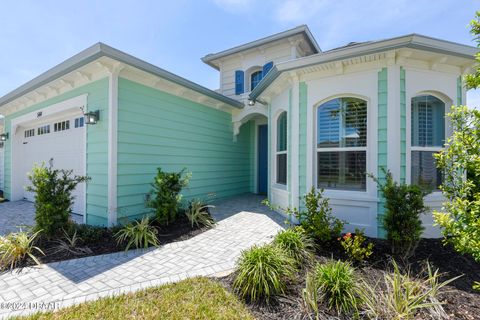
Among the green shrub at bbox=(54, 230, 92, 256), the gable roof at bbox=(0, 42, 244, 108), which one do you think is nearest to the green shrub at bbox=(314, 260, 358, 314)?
the green shrub at bbox=(54, 230, 92, 256)

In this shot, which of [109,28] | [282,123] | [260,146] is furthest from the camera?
[260,146]

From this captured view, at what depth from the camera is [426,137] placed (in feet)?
14.0

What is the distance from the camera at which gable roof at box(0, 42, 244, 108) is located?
12.9 ft

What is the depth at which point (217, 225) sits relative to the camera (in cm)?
496

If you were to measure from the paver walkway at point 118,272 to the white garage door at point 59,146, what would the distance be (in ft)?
8.68

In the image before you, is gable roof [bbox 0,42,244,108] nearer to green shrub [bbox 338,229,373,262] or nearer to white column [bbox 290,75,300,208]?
white column [bbox 290,75,300,208]

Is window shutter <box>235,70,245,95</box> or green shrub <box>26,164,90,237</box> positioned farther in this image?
window shutter <box>235,70,245,95</box>

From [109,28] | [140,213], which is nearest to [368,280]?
[140,213]

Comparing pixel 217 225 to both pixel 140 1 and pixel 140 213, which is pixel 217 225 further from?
pixel 140 1

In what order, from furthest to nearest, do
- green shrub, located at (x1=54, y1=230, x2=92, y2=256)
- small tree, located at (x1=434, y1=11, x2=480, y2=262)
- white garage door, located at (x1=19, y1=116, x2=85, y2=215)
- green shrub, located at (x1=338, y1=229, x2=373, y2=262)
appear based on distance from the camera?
1. white garage door, located at (x1=19, y1=116, x2=85, y2=215)
2. green shrub, located at (x1=54, y1=230, x2=92, y2=256)
3. green shrub, located at (x1=338, y1=229, x2=373, y2=262)
4. small tree, located at (x1=434, y1=11, x2=480, y2=262)

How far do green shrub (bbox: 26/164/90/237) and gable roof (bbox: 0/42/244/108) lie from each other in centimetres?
218

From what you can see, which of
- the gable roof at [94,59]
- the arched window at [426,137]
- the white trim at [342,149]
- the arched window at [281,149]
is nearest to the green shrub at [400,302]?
the white trim at [342,149]

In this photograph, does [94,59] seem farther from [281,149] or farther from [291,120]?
[281,149]

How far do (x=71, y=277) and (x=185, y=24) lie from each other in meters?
6.60
